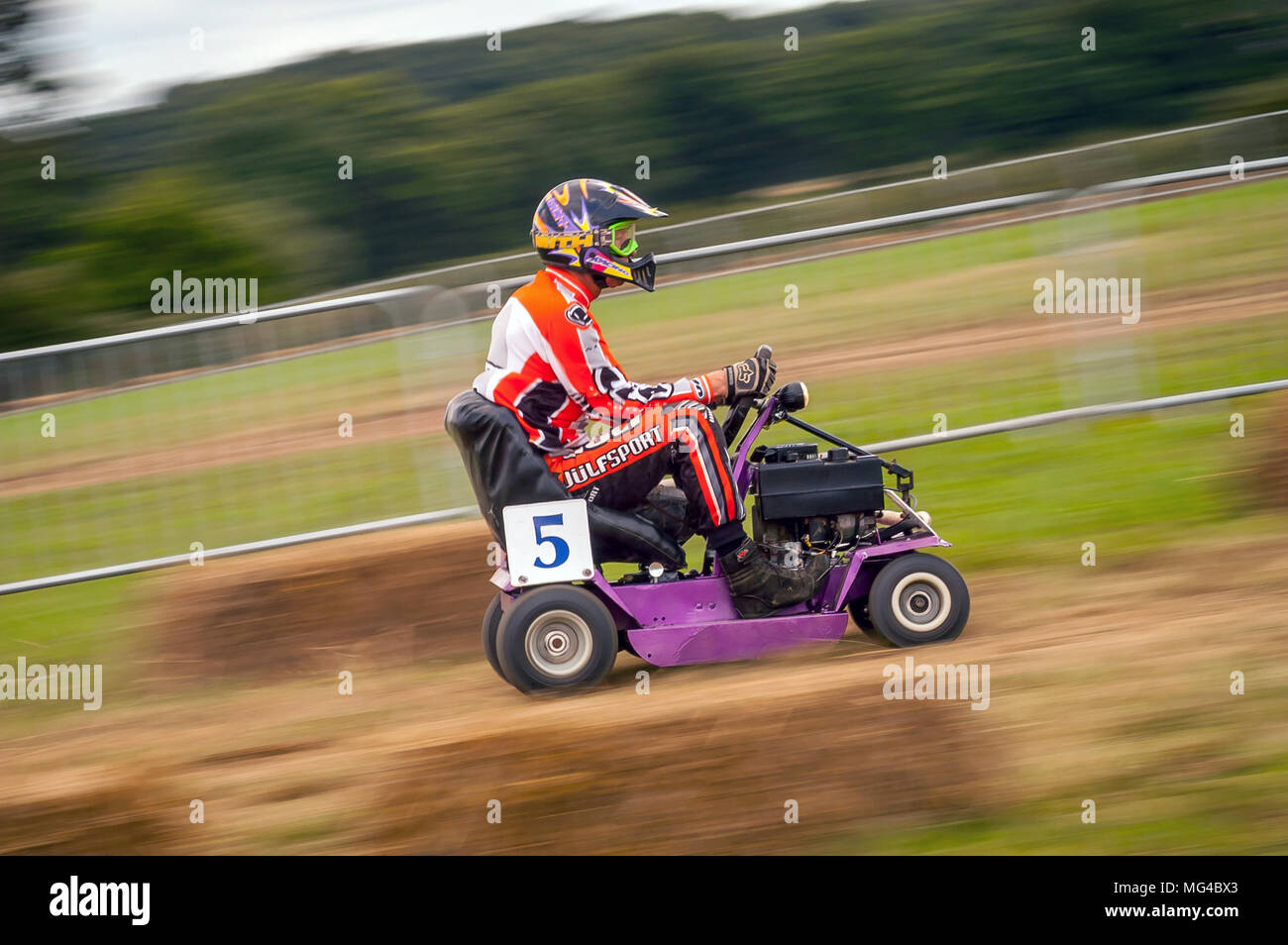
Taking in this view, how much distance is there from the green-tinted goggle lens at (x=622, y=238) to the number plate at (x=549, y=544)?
1185 millimetres

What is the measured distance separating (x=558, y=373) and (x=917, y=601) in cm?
200

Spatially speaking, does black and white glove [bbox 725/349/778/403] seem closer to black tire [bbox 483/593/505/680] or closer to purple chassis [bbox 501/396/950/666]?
purple chassis [bbox 501/396/950/666]

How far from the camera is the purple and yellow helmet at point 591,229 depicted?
6625 mm

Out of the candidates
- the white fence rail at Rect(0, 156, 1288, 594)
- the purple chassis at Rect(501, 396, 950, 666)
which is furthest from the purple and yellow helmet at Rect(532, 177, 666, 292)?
the white fence rail at Rect(0, 156, 1288, 594)

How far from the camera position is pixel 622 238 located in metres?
6.69

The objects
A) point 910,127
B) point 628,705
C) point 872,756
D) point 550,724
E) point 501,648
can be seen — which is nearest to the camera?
point 872,756

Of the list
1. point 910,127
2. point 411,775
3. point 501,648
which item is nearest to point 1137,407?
point 501,648

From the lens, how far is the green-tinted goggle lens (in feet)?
21.8

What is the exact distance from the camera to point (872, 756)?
5191 mm

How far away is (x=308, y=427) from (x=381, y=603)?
136cm

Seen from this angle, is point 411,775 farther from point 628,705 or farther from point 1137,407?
point 1137,407

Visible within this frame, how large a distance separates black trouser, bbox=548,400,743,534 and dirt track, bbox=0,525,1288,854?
828mm

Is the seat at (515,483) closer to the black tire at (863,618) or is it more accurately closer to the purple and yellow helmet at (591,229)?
the purple and yellow helmet at (591,229)

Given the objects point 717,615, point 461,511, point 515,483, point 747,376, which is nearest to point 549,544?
point 515,483
